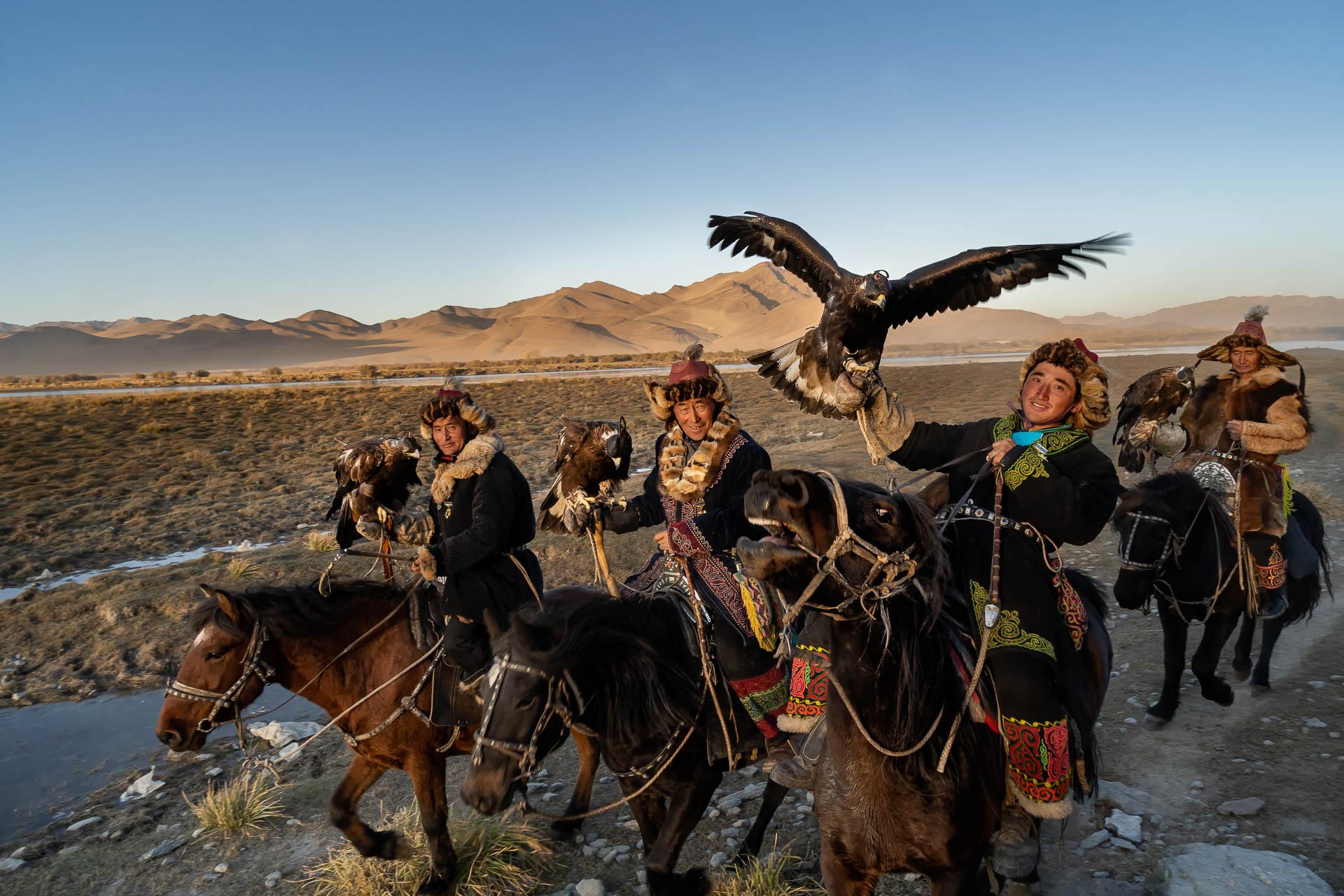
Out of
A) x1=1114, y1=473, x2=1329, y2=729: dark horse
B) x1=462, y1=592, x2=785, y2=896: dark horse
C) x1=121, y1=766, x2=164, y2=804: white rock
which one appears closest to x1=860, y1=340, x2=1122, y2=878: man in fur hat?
Result: x1=462, y1=592, x2=785, y2=896: dark horse

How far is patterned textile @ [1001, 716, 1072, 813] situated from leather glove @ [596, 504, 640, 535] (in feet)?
6.46

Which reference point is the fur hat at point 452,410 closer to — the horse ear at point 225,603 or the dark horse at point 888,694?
the horse ear at point 225,603

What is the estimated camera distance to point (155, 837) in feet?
15.1

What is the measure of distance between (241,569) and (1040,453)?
9751 millimetres

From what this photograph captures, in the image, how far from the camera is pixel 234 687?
3.74m

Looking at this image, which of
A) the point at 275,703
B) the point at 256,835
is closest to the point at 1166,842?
the point at 256,835

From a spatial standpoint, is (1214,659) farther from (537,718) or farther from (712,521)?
(537,718)

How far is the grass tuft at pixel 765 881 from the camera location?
3617 millimetres

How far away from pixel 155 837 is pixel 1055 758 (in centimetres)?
539

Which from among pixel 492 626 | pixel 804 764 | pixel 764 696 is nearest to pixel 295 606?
pixel 492 626

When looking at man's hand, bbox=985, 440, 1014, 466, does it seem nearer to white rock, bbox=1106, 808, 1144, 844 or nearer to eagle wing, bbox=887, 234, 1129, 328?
eagle wing, bbox=887, 234, 1129, 328

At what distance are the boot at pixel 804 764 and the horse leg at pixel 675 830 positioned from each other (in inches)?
15.7

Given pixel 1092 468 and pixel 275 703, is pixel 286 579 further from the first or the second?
pixel 1092 468

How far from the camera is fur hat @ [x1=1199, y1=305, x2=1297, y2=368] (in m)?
5.51
